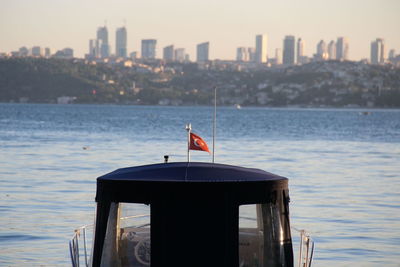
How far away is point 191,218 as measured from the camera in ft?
39.0

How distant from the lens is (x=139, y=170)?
1245 centimetres

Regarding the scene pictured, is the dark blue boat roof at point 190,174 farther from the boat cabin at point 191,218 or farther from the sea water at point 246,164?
the sea water at point 246,164

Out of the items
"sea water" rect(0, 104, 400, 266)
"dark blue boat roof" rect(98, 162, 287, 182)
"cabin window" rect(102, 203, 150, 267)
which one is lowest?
"sea water" rect(0, 104, 400, 266)

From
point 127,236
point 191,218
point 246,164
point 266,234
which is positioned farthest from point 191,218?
point 246,164

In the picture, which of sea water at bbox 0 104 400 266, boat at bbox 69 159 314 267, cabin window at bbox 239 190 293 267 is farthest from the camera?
sea water at bbox 0 104 400 266

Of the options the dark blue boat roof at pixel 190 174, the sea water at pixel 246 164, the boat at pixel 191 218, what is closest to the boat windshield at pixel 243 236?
the boat at pixel 191 218

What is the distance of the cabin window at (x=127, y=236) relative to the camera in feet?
39.8

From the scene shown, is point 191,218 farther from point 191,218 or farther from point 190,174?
point 190,174

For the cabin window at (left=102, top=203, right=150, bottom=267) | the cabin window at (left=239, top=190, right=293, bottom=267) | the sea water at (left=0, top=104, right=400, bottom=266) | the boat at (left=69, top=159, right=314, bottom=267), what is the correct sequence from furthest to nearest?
the sea water at (left=0, top=104, right=400, bottom=266) → the cabin window at (left=239, top=190, right=293, bottom=267) → the cabin window at (left=102, top=203, right=150, bottom=267) → the boat at (left=69, top=159, right=314, bottom=267)

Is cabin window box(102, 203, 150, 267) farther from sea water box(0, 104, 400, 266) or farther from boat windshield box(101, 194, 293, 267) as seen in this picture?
sea water box(0, 104, 400, 266)

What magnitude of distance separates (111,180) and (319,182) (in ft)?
90.4

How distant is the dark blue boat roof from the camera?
12.1m

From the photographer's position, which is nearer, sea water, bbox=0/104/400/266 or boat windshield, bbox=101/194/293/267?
boat windshield, bbox=101/194/293/267

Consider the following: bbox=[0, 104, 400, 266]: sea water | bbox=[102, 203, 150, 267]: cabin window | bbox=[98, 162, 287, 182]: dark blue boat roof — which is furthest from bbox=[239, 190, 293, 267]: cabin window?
bbox=[0, 104, 400, 266]: sea water
